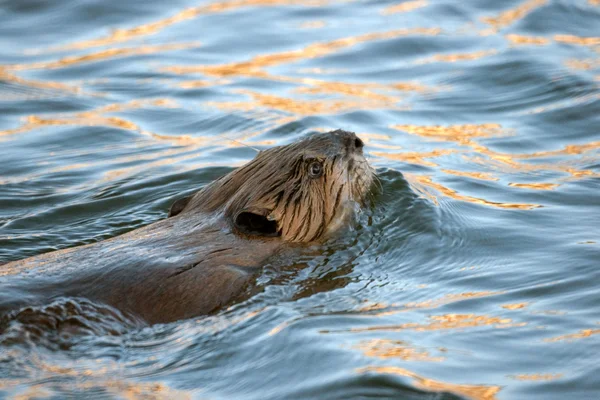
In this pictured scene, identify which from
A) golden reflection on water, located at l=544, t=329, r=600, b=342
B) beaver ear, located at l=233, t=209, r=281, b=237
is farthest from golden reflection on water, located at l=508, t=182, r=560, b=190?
golden reflection on water, located at l=544, t=329, r=600, b=342

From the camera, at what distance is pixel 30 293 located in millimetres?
5266

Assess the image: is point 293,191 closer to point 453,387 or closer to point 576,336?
point 576,336

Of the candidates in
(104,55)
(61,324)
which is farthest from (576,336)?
(104,55)

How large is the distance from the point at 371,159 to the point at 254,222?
2.69 m

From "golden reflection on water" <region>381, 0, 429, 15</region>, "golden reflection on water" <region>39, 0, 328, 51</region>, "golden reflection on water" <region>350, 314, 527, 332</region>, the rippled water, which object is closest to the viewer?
the rippled water

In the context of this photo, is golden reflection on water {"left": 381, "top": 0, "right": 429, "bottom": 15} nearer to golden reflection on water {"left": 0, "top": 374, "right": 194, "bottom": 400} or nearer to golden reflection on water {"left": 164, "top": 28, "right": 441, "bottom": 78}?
golden reflection on water {"left": 164, "top": 28, "right": 441, "bottom": 78}

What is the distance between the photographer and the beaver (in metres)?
5.41

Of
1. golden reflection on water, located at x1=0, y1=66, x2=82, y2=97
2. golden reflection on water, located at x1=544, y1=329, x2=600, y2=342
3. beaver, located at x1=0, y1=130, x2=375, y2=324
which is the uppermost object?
golden reflection on water, located at x1=0, y1=66, x2=82, y2=97

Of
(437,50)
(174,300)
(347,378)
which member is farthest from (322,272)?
(437,50)

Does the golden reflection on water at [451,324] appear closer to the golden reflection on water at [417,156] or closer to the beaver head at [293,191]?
the beaver head at [293,191]

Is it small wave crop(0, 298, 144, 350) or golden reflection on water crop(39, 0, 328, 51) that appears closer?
small wave crop(0, 298, 144, 350)

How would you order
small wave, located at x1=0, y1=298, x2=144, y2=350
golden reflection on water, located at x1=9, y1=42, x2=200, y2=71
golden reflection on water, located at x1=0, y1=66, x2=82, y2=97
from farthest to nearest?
golden reflection on water, located at x1=9, y1=42, x2=200, y2=71, golden reflection on water, located at x1=0, y1=66, x2=82, y2=97, small wave, located at x1=0, y1=298, x2=144, y2=350

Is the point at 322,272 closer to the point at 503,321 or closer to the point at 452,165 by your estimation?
the point at 503,321

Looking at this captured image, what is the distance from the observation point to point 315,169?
6551 millimetres
